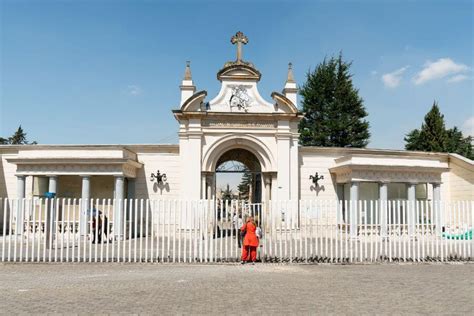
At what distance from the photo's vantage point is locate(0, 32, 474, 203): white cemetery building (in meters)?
20.8

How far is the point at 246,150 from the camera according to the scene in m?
22.2

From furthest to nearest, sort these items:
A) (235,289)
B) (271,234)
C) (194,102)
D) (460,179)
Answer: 1. (460,179)
2. (194,102)
3. (271,234)
4. (235,289)

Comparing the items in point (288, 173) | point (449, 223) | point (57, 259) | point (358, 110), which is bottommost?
point (57, 259)

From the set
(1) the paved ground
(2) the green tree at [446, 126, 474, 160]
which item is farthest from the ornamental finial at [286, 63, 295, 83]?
(2) the green tree at [446, 126, 474, 160]

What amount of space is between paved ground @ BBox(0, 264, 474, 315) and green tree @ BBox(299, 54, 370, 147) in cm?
2829

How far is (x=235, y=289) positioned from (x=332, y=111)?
1346 inches

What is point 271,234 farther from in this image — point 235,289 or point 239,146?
point 239,146

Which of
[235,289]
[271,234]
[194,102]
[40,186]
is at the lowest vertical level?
[235,289]

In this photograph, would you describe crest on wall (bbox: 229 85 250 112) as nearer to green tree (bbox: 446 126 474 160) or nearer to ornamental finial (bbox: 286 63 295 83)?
ornamental finial (bbox: 286 63 295 83)

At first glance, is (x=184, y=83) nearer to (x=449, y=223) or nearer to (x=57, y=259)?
(x=57, y=259)

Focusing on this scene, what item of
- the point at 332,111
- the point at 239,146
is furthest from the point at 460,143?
the point at 239,146

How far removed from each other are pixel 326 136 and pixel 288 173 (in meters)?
19.9

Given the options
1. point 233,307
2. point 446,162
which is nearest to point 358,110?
point 446,162

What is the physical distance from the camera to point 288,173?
21.2 m
